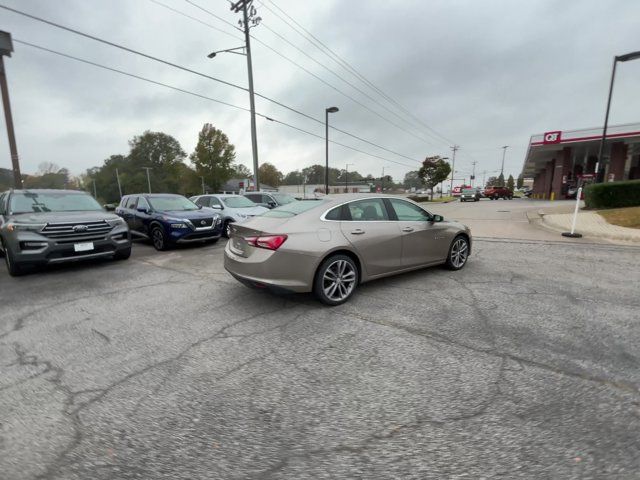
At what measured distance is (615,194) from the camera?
1356 cm

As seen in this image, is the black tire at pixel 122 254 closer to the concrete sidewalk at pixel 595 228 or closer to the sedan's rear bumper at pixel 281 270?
the sedan's rear bumper at pixel 281 270

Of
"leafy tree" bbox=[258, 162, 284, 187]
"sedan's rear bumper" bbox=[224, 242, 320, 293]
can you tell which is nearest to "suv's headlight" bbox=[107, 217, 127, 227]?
"sedan's rear bumper" bbox=[224, 242, 320, 293]

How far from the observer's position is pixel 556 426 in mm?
1952

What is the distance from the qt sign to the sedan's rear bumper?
30.6 meters

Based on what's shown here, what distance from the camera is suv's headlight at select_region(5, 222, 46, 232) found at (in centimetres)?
532

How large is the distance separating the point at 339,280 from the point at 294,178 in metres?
144

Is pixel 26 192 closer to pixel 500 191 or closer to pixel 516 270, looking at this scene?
pixel 516 270

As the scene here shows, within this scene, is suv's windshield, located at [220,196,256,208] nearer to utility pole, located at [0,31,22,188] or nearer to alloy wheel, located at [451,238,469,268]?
alloy wheel, located at [451,238,469,268]

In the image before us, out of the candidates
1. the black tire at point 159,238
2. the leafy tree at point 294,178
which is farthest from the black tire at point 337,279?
the leafy tree at point 294,178

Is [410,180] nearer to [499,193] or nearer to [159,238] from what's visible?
[499,193]

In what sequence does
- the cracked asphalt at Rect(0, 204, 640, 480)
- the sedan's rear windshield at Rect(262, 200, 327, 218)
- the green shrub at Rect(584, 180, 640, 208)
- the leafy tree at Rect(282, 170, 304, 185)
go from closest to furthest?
the cracked asphalt at Rect(0, 204, 640, 480) < the sedan's rear windshield at Rect(262, 200, 327, 218) < the green shrub at Rect(584, 180, 640, 208) < the leafy tree at Rect(282, 170, 304, 185)

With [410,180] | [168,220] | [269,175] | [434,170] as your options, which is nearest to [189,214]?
[168,220]

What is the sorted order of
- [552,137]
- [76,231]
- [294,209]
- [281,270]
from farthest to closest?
[552,137], [76,231], [294,209], [281,270]

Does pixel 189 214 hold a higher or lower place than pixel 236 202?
lower
